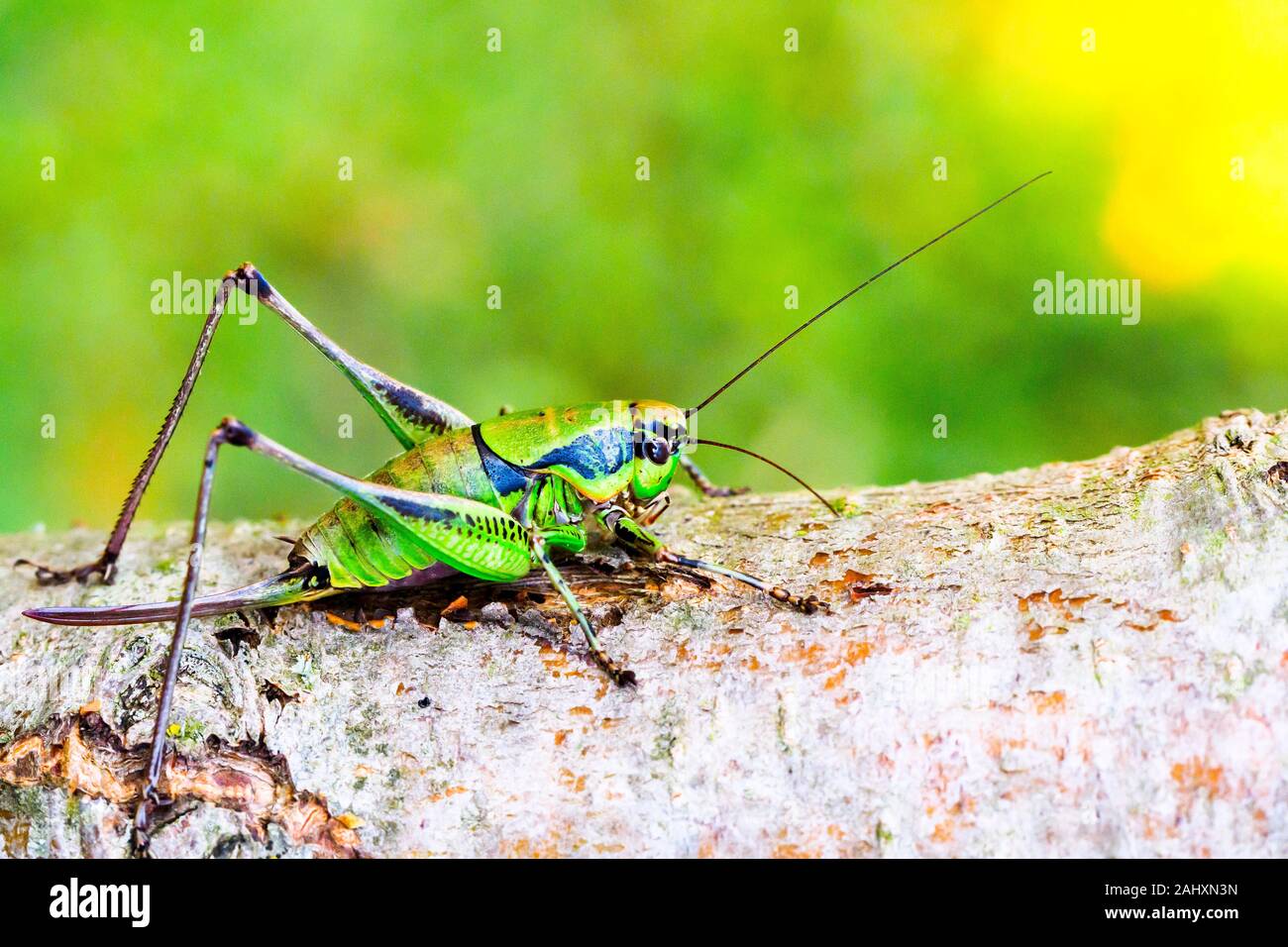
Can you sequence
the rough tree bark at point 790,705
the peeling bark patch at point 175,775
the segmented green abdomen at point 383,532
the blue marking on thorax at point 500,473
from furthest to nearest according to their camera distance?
the blue marking on thorax at point 500,473 < the segmented green abdomen at point 383,532 < the peeling bark patch at point 175,775 < the rough tree bark at point 790,705

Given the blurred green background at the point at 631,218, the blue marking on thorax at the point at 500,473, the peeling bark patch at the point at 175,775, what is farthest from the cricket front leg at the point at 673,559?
the blurred green background at the point at 631,218

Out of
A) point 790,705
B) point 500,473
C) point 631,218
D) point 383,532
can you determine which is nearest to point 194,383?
Result: point 383,532

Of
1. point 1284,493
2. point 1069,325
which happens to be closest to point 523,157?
point 1069,325

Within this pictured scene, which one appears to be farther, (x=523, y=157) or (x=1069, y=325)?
(x=523, y=157)

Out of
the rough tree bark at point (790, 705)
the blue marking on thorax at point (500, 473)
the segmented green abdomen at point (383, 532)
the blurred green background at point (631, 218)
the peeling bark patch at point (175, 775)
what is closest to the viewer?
the rough tree bark at point (790, 705)

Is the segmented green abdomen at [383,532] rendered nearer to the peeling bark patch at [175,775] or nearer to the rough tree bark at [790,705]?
the rough tree bark at [790,705]
